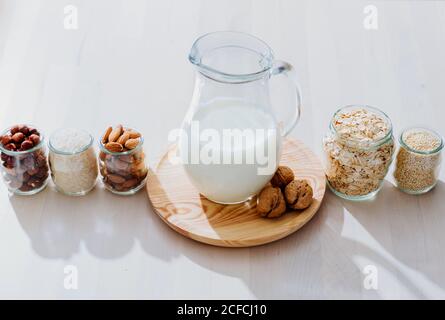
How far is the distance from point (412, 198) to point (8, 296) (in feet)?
2.57

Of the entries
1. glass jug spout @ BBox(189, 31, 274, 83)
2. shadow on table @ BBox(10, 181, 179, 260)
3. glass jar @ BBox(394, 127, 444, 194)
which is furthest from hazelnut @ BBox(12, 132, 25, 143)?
glass jar @ BBox(394, 127, 444, 194)

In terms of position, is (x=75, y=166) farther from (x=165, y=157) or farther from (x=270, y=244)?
(x=270, y=244)

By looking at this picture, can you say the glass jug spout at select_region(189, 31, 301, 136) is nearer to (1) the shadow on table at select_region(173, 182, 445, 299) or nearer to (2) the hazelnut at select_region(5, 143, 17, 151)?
(1) the shadow on table at select_region(173, 182, 445, 299)

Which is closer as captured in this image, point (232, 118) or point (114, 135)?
point (232, 118)

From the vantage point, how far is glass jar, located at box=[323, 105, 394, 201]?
1.31 m

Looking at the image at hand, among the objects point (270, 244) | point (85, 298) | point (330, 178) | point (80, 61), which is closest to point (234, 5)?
point (80, 61)

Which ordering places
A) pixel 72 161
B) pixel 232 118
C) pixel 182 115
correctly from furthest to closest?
pixel 182 115
pixel 72 161
pixel 232 118

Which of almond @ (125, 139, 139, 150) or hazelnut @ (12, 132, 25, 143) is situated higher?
almond @ (125, 139, 139, 150)

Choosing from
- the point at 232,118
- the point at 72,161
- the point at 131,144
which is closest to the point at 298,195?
the point at 232,118

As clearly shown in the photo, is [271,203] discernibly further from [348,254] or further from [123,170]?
[123,170]

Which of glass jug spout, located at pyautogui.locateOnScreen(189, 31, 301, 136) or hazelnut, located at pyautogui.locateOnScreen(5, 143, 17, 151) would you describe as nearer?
glass jug spout, located at pyautogui.locateOnScreen(189, 31, 301, 136)

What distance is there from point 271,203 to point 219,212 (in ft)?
0.34

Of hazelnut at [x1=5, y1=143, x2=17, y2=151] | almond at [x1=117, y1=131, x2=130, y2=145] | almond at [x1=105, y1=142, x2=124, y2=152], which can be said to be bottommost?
hazelnut at [x1=5, y1=143, x2=17, y2=151]

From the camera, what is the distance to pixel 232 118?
1.23 meters
